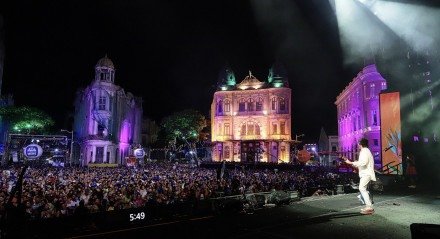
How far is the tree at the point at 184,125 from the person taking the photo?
215 ft

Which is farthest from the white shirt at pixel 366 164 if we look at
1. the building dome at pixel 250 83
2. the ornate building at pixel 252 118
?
the building dome at pixel 250 83

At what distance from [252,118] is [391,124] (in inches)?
1701

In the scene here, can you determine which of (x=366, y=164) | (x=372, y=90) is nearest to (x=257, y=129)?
(x=372, y=90)

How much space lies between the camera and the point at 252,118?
62125 mm

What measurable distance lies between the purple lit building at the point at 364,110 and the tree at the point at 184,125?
2983 centimetres

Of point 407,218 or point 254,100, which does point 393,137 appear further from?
point 254,100

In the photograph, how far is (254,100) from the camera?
6316 centimetres

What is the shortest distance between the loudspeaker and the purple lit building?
3460 cm

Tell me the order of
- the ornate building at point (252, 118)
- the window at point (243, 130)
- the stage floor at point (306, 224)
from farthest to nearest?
1. the window at point (243, 130)
2. the ornate building at point (252, 118)
3. the stage floor at point (306, 224)

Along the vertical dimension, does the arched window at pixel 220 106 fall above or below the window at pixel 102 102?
above

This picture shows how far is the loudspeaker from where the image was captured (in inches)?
146

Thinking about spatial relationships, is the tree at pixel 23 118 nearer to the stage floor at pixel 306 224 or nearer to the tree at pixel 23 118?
the tree at pixel 23 118

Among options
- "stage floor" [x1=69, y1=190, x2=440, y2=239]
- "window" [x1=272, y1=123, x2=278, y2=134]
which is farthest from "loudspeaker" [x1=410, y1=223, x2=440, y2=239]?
"window" [x1=272, y1=123, x2=278, y2=134]

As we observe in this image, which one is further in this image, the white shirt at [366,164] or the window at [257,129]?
the window at [257,129]
